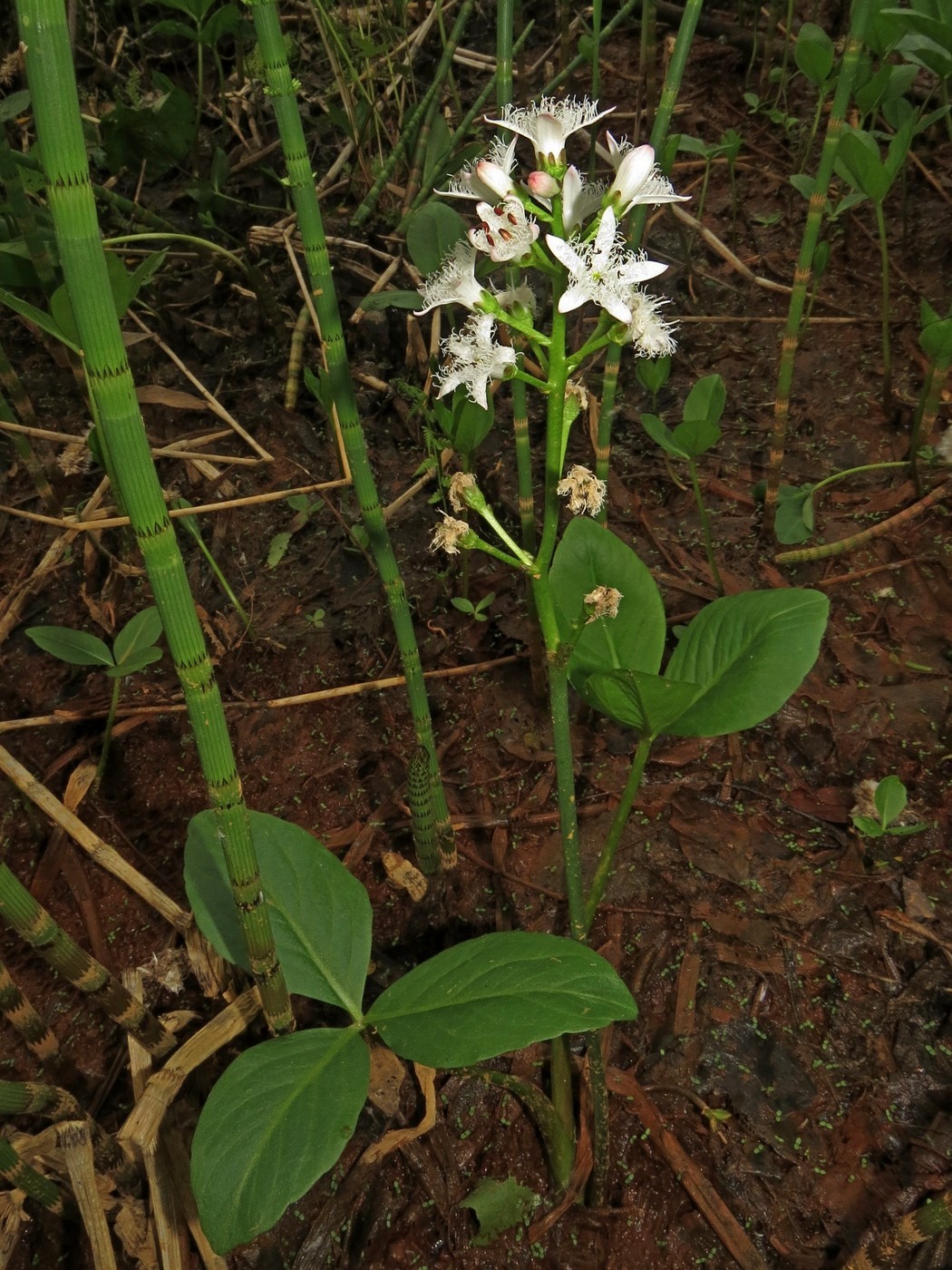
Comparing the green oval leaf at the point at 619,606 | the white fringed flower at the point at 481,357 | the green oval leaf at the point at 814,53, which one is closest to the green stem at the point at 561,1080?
the green oval leaf at the point at 619,606

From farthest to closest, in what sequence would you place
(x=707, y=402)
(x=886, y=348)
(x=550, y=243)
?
(x=886, y=348) → (x=707, y=402) → (x=550, y=243)

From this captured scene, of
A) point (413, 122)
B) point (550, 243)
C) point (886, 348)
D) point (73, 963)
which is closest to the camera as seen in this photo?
point (550, 243)

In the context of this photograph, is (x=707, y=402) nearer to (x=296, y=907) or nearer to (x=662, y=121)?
(x=662, y=121)

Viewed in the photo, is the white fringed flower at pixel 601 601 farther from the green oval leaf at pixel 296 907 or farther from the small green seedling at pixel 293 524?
the small green seedling at pixel 293 524

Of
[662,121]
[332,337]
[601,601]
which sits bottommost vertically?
[601,601]

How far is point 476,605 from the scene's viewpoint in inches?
62.6

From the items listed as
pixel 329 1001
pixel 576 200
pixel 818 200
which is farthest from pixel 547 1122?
pixel 818 200

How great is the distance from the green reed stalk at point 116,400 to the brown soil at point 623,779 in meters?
0.53

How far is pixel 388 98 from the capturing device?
2.37 meters

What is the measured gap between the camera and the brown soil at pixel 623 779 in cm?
99

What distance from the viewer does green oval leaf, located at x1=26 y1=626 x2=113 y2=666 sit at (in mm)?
1292

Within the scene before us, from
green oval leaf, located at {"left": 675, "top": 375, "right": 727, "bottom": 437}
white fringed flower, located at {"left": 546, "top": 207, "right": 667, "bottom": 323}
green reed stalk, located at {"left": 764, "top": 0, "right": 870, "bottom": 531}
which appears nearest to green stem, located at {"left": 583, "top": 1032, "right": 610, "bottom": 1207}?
white fringed flower, located at {"left": 546, "top": 207, "right": 667, "bottom": 323}

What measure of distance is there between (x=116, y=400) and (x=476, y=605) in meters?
1.09

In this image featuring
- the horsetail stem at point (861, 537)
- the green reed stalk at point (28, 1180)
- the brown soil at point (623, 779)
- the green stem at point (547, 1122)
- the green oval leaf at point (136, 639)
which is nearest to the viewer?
the green reed stalk at point (28, 1180)
